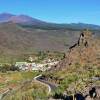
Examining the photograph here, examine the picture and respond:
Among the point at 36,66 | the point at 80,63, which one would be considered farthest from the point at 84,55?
the point at 36,66

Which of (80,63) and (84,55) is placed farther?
(84,55)

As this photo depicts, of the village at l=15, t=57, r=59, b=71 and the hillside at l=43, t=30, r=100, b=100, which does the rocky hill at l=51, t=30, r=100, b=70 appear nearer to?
the hillside at l=43, t=30, r=100, b=100

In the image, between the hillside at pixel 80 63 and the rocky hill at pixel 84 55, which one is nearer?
the hillside at pixel 80 63

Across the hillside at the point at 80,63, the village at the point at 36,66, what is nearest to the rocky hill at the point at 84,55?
the hillside at the point at 80,63

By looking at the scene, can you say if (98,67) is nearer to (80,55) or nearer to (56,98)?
(80,55)

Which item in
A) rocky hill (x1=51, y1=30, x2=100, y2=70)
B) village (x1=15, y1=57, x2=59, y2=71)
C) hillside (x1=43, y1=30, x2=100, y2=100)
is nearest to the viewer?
hillside (x1=43, y1=30, x2=100, y2=100)

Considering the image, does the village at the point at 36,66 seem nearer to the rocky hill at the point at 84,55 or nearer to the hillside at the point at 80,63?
the rocky hill at the point at 84,55

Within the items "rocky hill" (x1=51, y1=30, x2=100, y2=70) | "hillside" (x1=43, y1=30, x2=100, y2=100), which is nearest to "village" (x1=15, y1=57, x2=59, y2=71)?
"rocky hill" (x1=51, y1=30, x2=100, y2=70)

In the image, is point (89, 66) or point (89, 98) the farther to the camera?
point (89, 66)

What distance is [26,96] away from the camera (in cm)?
6203

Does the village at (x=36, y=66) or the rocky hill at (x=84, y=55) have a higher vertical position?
the rocky hill at (x=84, y=55)

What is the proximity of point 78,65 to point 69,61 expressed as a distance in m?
4.42

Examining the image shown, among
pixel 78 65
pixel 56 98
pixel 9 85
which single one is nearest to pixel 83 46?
pixel 78 65

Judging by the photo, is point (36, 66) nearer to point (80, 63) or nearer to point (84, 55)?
point (84, 55)
